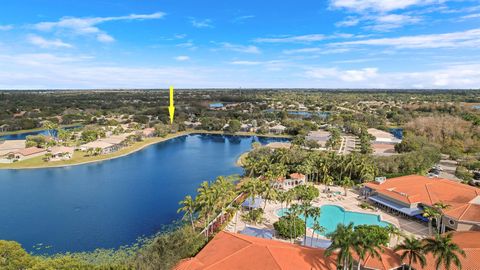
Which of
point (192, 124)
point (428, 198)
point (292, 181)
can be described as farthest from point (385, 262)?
point (192, 124)

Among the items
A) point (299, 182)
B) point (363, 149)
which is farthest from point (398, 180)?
point (363, 149)

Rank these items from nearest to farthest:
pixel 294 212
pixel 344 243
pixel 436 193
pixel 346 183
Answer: pixel 344 243
pixel 294 212
pixel 436 193
pixel 346 183

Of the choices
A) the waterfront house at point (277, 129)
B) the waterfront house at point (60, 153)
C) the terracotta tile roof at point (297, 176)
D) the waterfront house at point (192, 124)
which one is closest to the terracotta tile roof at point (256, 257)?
the terracotta tile roof at point (297, 176)

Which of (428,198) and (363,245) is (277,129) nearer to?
(428,198)

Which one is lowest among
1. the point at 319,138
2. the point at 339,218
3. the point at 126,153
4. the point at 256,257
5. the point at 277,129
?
the point at 126,153

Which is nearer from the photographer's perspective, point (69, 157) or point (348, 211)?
point (348, 211)

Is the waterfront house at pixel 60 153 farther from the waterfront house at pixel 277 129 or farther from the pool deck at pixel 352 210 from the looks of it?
the waterfront house at pixel 277 129

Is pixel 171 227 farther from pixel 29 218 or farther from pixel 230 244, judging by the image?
pixel 29 218
